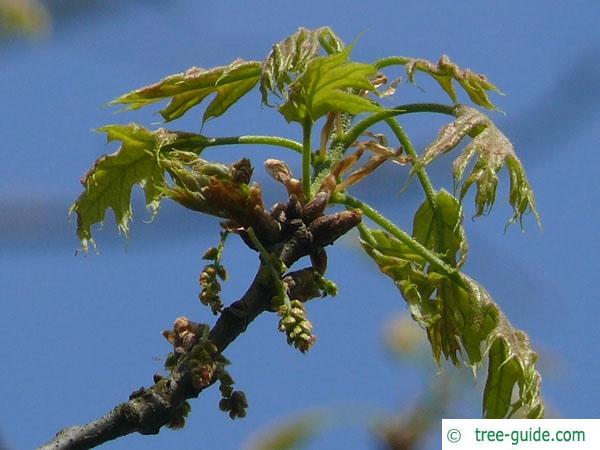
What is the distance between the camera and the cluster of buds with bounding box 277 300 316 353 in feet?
4.69

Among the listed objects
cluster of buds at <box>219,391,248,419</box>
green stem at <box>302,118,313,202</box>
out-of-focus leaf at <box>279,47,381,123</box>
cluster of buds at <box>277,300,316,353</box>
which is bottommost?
cluster of buds at <box>219,391,248,419</box>

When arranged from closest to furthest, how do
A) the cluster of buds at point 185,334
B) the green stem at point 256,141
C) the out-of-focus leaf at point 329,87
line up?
the cluster of buds at point 185,334 < the out-of-focus leaf at point 329,87 < the green stem at point 256,141

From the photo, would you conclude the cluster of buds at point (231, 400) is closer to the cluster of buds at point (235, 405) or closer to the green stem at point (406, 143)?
the cluster of buds at point (235, 405)

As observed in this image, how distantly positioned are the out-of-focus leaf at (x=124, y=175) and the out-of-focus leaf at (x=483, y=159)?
1.38ft

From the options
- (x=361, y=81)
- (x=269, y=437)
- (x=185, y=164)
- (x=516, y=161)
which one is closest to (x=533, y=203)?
(x=516, y=161)

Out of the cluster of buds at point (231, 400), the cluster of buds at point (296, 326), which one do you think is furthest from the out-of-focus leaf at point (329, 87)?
the cluster of buds at point (231, 400)

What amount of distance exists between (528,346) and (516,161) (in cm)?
30

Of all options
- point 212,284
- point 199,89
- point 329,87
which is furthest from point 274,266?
point 199,89

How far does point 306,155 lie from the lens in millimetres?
1642

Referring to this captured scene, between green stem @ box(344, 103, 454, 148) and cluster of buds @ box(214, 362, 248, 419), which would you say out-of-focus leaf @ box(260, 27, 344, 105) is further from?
cluster of buds @ box(214, 362, 248, 419)

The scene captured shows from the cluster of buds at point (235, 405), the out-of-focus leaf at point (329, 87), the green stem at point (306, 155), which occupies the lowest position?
the cluster of buds at point (235, 405)

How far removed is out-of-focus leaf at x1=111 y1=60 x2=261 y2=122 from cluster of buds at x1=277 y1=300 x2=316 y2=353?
444 millimetres

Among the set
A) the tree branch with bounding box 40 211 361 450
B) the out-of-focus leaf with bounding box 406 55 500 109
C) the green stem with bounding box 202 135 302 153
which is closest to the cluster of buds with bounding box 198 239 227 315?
the tree branch with bounding box 40 211 361 450

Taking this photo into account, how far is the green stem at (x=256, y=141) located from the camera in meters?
1.71
